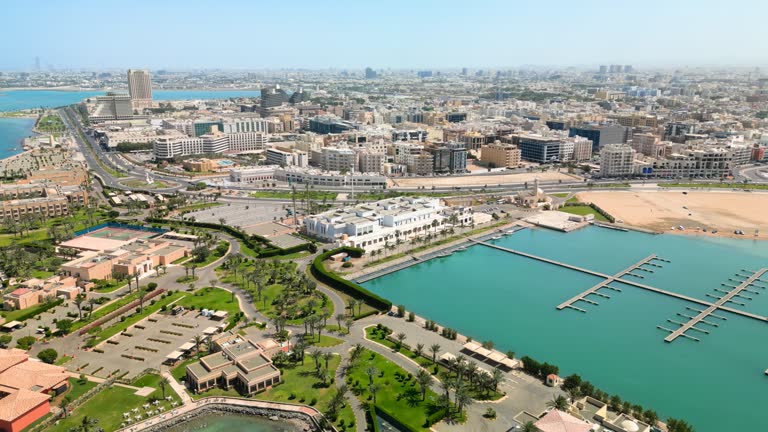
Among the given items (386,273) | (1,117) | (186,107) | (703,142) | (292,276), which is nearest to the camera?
(292,276)

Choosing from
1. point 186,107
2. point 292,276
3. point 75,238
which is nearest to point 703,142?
point 292,276

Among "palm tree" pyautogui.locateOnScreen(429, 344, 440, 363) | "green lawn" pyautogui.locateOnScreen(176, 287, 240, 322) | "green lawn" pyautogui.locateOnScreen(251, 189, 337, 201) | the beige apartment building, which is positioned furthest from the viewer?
the beige apartment building

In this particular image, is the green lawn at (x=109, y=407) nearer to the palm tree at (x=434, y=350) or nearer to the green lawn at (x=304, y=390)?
the green lawn at (x=304, y=390)

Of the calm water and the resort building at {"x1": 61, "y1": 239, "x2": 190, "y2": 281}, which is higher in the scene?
the resort building at {"x1": 61, "y1": 239, "x2": 190, "y2": 281}

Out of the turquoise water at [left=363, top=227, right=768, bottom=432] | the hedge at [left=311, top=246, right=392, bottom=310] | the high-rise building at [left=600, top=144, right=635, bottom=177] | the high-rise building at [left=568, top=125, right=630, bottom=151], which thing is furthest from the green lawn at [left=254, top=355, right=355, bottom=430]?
the high-rise building at [left=568, top=125, right=630, bottom=151]

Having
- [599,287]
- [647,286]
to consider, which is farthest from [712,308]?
[599,287]

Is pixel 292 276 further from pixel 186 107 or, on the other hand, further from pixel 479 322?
pixel 186 107

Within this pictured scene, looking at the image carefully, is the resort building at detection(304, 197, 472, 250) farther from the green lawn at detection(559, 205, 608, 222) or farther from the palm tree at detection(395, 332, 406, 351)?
the palm tree at detection(395, 332, 406, 351)

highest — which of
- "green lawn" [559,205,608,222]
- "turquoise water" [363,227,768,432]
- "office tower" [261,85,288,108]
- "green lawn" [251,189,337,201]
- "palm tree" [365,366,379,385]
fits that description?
"office tower" [261,85,288,108]
